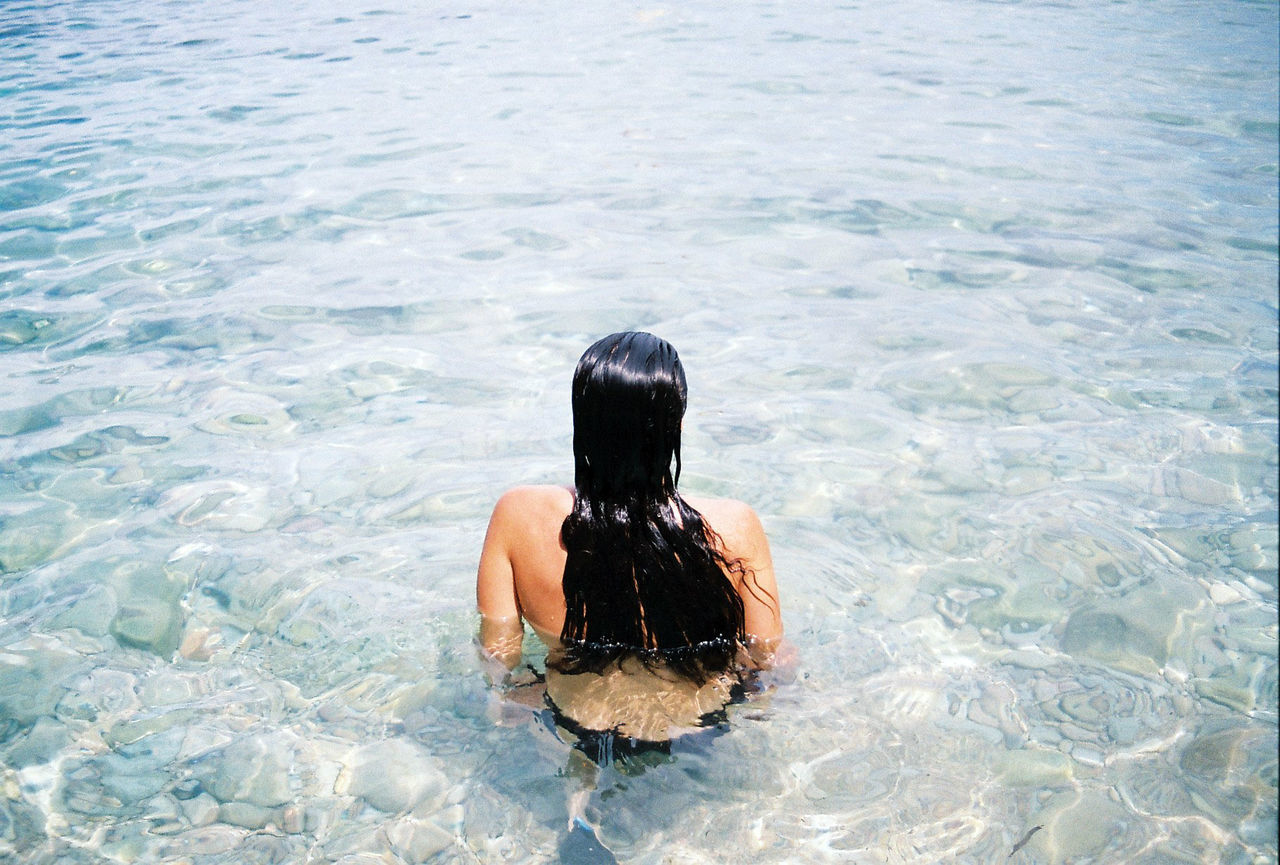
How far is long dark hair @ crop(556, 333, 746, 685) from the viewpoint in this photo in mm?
2396

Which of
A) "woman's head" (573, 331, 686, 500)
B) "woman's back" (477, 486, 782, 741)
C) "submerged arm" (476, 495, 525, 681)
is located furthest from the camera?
"submerged arm" (476, 495, 525, 681)

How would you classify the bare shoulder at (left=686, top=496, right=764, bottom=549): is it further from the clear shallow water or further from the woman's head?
the clear shallow water

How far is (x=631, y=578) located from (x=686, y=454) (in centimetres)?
183

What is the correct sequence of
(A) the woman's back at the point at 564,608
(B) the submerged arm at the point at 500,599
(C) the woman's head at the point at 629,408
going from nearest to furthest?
(C) the woman's head at the point at 629,408 → (A) the woman's back at the point at 564,608 → (B) the submerged arm at the point at 500,599

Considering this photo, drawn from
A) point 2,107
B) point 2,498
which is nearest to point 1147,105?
point 2,498

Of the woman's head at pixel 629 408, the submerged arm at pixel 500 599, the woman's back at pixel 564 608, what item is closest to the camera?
the woman's head at pixel 629 408

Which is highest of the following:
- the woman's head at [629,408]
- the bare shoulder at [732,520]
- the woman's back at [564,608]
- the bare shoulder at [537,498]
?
the woman's head at [629,408]

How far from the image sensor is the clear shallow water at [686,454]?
2.70 metres

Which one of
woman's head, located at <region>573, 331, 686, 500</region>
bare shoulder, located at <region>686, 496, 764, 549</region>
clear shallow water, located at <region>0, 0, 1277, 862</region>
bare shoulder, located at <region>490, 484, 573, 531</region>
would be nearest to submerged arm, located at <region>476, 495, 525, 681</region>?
bare shoulder, located at <region>490, 484, 573, 531</region>

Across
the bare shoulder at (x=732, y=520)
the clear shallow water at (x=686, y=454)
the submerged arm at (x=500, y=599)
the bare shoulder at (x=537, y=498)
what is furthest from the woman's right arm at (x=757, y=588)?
the submerged arm at (x=500, y=599)

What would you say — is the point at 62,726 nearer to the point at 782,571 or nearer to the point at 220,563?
the point at 220,563

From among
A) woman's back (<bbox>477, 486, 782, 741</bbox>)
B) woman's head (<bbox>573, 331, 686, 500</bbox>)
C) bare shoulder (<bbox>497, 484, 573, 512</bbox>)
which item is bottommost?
woman's back (<bbox>477, 486, 782, 741</bbox>)

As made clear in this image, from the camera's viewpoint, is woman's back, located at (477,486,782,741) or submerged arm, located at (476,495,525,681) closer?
woman's back, located at (477,486,782,741)

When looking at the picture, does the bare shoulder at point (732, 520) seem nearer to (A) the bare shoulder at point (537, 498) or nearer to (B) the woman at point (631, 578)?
(B) the woman at point (631, 578)
